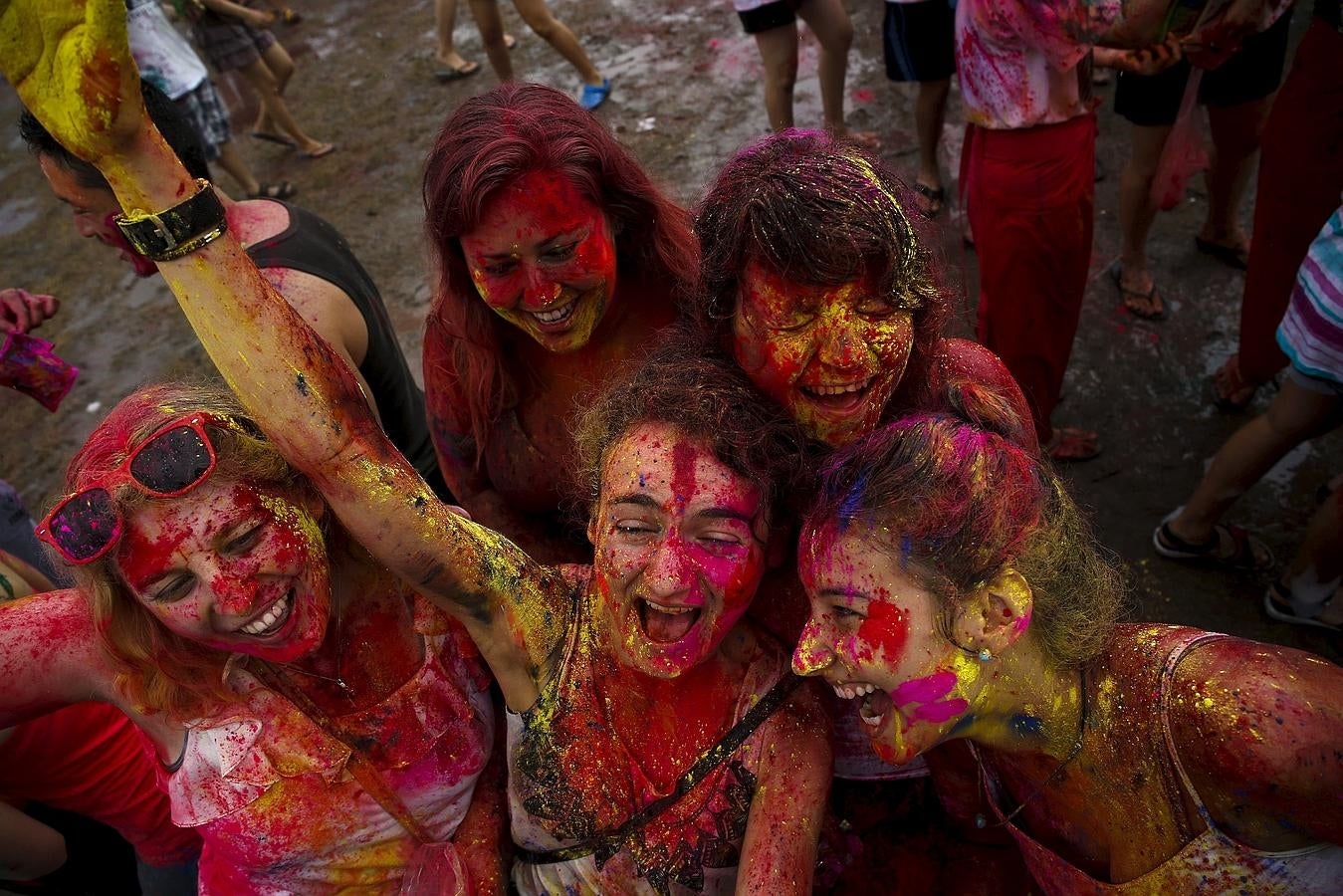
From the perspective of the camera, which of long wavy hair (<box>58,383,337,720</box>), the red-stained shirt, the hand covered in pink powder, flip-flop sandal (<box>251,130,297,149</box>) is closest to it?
long wavy hair (<box>58,383,337,720</box>)

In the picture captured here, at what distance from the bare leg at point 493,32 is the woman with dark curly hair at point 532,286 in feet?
14.4

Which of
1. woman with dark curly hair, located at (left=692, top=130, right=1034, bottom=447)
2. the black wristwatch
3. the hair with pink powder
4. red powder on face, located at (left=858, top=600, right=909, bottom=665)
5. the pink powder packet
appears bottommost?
the pink powder packet

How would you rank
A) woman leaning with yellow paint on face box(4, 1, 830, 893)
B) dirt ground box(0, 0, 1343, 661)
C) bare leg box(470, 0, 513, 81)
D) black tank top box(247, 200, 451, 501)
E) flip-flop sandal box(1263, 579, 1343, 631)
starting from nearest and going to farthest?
woman leaning with yellow paint on face box(4, 1, 830, 893)
black tank top box(247, 200, 451, 501)
flip-flop sandal box(1263, 579, 1343, 631)
dirt ground box(0, 0, 1343, 661)
bare leg box(470, 0, 513, 81)

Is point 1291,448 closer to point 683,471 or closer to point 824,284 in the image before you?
point 824,284

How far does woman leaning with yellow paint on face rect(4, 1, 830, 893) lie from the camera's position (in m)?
1.52

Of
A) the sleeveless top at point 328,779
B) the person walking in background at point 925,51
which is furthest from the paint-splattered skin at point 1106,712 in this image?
the person walking in background at point 925,51

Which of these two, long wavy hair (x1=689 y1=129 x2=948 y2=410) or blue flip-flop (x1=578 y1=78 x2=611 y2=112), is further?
blue flip-flop (x1=578 y1=78 x2=611 y2=112)

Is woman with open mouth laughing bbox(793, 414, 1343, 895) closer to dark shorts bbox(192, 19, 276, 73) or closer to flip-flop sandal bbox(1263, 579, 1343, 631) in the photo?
flip-flop sandal bbox(1263, 579, 1343, 631)

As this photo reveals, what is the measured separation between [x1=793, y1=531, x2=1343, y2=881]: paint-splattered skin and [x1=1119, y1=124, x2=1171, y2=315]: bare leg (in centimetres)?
292

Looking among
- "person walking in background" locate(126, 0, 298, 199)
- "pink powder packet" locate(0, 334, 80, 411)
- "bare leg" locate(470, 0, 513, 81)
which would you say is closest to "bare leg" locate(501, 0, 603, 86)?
"bare leg" locate(470, 0, 513, 81)

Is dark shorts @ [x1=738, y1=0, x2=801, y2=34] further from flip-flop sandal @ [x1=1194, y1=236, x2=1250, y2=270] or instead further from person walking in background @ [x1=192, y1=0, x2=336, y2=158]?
person walking in background @ [x1=192, y1=0, x2=336, y2=158]

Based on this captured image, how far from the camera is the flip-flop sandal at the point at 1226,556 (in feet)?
10.5

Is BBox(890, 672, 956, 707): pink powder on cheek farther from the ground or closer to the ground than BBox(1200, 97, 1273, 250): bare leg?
farther from the ground

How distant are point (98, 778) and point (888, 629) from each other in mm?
2160
